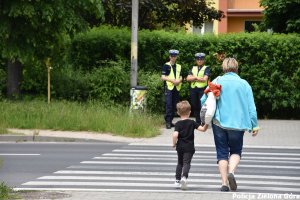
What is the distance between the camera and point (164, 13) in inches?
1256

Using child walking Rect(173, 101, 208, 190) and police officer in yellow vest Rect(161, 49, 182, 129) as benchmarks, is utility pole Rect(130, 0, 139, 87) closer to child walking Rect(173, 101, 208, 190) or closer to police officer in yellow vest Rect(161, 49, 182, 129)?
police officer in yellow vest Rect(161, 49, 182, 129)

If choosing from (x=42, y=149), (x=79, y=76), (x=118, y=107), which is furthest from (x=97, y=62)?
(x=42, y=149)

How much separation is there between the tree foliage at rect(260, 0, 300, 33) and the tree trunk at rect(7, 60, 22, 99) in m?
8.46

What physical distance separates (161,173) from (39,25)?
32.0ft

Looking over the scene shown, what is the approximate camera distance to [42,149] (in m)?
18.8

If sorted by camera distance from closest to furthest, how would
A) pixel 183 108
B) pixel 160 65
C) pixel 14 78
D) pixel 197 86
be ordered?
pixel 183 108 → pixel 197 86 → pixel 14 78 → pixel 160 65

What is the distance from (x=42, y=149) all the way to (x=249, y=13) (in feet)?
95.9

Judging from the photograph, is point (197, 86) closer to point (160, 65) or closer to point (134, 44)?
point (134, 44)

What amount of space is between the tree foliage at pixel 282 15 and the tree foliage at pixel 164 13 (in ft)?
9.02

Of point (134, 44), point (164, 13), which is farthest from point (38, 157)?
point (164, 13)

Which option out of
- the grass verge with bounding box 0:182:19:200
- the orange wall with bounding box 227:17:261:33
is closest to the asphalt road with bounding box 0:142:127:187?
the grass verge with bounding box 0:182:19:200

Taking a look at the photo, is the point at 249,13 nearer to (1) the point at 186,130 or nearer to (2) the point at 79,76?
(2) the point at 79,76

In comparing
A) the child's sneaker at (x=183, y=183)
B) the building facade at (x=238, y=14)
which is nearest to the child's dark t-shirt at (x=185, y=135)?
the child's sneaker at (x=183, y=183)

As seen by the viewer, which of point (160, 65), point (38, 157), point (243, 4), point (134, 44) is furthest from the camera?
point (243, 4)
